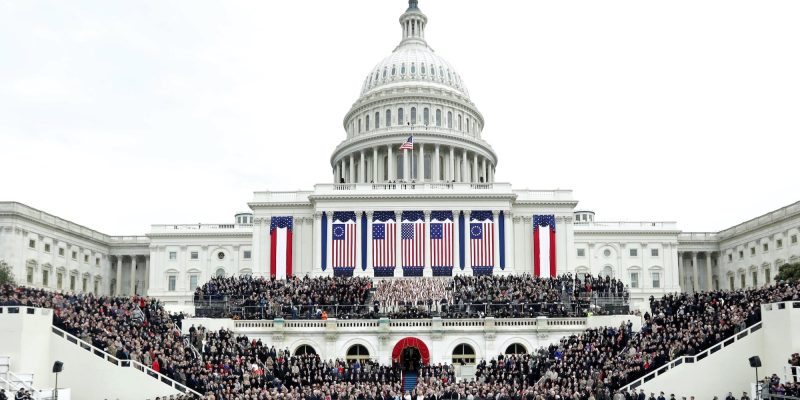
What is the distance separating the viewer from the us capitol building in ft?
273

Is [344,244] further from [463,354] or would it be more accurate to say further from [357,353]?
[463,354]

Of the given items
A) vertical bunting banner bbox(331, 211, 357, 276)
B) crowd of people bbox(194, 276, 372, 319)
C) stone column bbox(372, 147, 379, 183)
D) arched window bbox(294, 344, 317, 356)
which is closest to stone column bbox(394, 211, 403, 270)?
vertical bunting banner bbox(331, 211, 357, 276)

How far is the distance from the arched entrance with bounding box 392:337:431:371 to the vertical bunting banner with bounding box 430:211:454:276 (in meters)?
28.2

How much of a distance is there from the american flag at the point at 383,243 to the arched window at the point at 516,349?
97.0 ft

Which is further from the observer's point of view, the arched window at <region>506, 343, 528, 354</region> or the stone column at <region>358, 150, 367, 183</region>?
the stone column at <region>358, 150, 367, 183</region>

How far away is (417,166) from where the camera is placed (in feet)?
348

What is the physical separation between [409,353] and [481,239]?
30838mm

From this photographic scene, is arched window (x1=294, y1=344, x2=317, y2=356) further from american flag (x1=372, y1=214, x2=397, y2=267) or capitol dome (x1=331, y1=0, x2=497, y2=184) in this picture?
capitol dome (x1=331, y1=0, x2=497, y2=184)

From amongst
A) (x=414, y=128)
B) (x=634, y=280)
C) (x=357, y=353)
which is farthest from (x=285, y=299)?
(x=634, y=280)

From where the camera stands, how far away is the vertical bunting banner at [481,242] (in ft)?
268

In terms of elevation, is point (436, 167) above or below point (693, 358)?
above

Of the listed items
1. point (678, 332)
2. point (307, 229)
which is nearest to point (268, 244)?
point (307, 229)

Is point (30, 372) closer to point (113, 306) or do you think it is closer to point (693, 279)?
point (113, 306)

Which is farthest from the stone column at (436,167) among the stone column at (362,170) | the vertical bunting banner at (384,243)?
the vertical bunting banner at (384,243)
